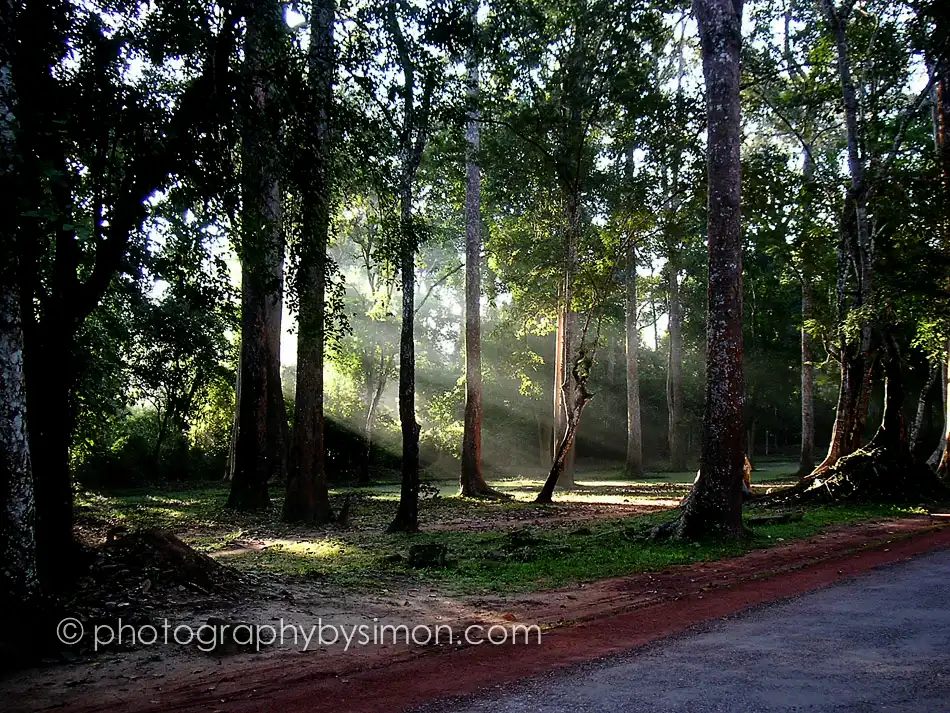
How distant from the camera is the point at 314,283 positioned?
380 inches

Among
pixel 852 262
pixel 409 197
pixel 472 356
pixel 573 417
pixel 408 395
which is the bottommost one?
pixel 573 417

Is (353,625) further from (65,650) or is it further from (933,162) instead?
(933,162)

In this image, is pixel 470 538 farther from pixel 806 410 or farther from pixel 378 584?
pixel 806 410

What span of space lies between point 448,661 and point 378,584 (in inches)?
114

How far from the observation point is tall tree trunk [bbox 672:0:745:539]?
1073cm

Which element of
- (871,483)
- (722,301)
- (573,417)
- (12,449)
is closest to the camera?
(12,449)

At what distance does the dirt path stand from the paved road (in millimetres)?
340

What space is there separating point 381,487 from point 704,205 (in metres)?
16.5

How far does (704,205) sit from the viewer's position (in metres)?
17.6

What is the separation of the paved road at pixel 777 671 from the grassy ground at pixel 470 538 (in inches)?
104

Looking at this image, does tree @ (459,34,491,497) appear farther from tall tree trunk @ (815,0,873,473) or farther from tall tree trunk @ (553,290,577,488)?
tall tree trunk @ (815,0,873,473)

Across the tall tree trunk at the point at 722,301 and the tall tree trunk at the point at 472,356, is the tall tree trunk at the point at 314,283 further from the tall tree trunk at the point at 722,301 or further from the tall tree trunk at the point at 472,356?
the tall tree trunk at the point at 472,356

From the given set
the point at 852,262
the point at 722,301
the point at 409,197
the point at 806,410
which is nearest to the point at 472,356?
the point at 409,197

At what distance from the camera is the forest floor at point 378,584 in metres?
5.04
